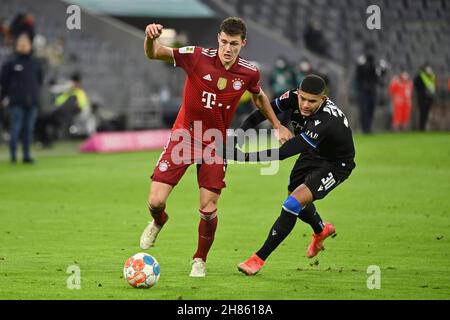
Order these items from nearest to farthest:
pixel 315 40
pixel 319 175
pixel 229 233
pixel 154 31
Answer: pixel 154 31, pixel 319 175, pixel 229 233, pixel 315 40

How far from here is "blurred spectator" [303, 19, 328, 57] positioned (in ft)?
131

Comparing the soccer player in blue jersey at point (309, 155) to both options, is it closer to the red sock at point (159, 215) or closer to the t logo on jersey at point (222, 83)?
the t logo on jersey at point (222, 83)

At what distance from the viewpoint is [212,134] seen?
1077 cm

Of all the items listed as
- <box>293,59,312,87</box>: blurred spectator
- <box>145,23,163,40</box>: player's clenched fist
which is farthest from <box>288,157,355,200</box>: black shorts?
<box>293,59,312,87</box>: blurred spectator

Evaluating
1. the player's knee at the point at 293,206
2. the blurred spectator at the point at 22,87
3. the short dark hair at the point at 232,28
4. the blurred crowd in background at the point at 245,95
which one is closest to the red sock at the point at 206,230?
the player's knee at the point at 293,206

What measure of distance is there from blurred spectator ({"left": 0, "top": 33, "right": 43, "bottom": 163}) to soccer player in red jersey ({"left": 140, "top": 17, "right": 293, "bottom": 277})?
13506mm

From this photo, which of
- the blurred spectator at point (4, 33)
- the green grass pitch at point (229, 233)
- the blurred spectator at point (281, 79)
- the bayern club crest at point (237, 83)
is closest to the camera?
the green grass pitch at point (229, 233)

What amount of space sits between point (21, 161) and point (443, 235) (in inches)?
537

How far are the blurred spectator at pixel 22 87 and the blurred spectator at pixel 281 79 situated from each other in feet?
36.2

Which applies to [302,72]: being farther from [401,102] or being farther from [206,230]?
[206,230]

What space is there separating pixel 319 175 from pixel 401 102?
25.6m

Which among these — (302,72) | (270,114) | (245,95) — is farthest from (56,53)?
(270,114)

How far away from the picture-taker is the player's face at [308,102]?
10812 mm

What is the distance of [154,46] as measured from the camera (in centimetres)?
1037
